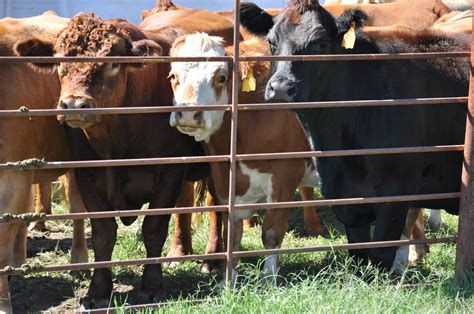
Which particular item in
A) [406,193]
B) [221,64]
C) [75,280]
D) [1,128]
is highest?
[221,64]

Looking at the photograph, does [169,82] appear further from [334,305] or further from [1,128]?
[334,305]

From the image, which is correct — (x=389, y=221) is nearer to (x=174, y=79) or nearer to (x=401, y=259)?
(x=401, y=259)

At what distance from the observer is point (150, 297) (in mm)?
6051

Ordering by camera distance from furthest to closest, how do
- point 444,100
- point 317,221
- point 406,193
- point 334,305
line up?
point 317,221, point 406,193, point 444,100, point 334,305

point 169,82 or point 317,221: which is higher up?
point 169,82

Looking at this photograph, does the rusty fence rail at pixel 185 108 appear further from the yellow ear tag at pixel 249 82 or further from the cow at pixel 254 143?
the cow at pixel 254 143

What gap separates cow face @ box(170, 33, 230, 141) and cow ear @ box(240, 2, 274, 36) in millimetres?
266

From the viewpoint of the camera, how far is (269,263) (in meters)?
6.52

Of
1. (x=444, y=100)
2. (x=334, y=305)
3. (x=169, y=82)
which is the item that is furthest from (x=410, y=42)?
(x=334, y=305)

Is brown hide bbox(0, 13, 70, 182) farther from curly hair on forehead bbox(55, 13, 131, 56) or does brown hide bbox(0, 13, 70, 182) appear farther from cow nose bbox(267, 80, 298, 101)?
cow nose bbox(267, 80, 298, 101)

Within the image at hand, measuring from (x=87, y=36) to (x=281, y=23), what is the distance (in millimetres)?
1346

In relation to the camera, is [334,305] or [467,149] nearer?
[334,305]

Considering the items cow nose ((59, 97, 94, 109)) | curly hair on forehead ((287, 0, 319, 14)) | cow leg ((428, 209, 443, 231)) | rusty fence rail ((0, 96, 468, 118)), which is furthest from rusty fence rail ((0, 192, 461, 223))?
cow leg ((428, 209, 443, 231))

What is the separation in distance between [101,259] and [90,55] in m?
1.46
